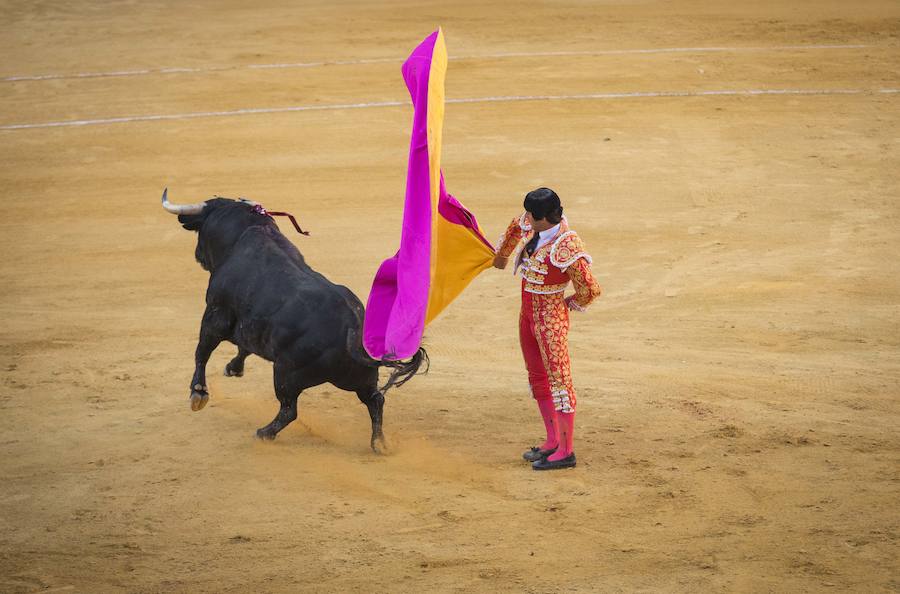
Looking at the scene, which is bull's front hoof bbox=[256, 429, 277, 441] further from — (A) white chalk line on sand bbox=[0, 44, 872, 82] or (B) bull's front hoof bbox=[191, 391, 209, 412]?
(A) white chalk line on sand bbox=[0, 44, 872, 82]

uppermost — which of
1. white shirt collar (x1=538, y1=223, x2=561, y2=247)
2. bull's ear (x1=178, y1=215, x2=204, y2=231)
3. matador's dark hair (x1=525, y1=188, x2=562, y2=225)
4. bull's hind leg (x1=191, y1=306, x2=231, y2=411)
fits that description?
matador's dark hair (x1=525, y1=188, x2=562, y2=225)

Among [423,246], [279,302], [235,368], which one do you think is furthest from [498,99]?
[423,246]

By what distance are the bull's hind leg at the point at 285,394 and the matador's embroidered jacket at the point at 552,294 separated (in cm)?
126

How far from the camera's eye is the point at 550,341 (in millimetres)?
5902

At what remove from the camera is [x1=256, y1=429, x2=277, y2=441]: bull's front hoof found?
21.4 ft

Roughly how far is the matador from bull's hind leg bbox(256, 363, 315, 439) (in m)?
1.26

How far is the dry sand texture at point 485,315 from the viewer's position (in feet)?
17.9

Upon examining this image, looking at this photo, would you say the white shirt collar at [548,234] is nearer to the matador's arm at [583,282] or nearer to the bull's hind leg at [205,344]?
the matador's arm at [583,282]

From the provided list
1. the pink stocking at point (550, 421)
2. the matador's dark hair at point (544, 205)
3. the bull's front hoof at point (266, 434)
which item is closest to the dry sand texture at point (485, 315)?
the bull's front hoof at point (266, 434)

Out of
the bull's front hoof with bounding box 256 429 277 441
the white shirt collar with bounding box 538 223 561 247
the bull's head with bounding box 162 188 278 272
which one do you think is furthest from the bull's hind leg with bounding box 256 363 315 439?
the white shirt collar with bounding box 538 223 561 247

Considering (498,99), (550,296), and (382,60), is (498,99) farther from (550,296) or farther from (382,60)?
(550,296)

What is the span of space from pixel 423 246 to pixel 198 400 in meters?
1.72

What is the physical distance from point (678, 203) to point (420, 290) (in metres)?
5.82

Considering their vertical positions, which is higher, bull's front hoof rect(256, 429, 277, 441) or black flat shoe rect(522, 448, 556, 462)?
black flat shoe rect(522, 448, 556, 462)
